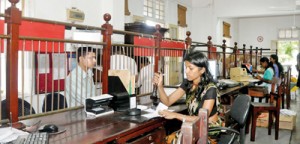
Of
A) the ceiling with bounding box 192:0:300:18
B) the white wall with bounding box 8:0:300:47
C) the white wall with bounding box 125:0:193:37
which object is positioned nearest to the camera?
the white wall with bounding box 8:0:300:47

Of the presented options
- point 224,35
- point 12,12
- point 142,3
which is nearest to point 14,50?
point 12,12

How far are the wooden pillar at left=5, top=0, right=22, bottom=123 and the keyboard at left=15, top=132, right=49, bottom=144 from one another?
34 cm

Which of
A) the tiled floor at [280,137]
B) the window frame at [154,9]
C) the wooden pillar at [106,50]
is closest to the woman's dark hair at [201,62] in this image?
the wooden pillar at [106,50]

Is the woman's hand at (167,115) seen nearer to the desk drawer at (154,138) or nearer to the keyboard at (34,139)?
the desk drawer at (154,138)

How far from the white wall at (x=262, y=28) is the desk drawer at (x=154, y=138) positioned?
11.2 meters

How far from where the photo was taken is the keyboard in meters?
1.32

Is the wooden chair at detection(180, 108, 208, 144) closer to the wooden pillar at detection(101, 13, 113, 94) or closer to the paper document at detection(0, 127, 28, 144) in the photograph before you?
the paper document at detection(0, 127, 28, 144)

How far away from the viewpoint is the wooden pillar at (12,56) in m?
1.63

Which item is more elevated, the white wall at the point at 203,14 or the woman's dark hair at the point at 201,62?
the white wall at the point at 203,14

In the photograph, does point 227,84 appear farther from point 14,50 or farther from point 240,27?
point 240,27

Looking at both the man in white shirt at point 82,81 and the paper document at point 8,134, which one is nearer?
the paper document at point 8,134

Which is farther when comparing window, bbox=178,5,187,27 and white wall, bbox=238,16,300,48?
white wall, bbox=238,16,300,48

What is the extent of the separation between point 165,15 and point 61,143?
6.56 metres

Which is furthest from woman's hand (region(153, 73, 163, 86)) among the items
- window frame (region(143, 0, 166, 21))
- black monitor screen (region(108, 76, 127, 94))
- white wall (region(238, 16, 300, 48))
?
white wall (region(238, 16, 300, 48))
